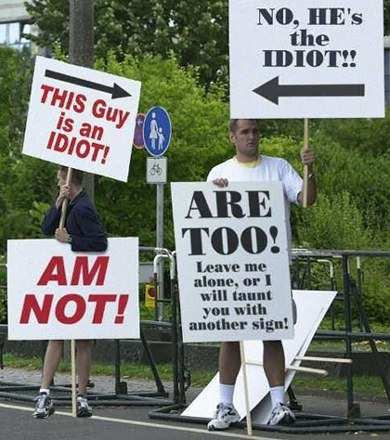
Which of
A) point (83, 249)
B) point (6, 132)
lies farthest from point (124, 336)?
point (6, 132)

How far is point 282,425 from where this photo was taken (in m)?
10.2

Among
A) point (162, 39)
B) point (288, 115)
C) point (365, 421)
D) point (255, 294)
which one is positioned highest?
point (162, 39)

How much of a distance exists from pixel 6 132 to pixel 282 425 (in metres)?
20.0

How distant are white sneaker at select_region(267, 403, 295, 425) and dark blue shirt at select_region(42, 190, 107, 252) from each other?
1.79m

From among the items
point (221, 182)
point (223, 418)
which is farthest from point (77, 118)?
point (223, 418)

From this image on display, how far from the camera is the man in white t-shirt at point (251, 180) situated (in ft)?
33.2

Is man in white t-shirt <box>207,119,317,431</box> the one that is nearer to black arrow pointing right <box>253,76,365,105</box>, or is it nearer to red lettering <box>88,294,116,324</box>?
black arrow pointing right <box>253,76,365,105</box>

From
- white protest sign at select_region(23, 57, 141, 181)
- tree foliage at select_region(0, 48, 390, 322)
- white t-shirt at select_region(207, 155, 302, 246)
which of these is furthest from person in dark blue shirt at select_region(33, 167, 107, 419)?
tree foliage at select_region(0, 48, 390, 322)

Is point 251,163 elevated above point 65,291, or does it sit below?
above

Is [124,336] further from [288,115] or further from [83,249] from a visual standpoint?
[288,115]

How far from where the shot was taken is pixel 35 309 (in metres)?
10.9

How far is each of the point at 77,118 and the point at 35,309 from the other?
55.3 inches

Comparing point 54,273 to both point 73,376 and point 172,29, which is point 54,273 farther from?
point 172,29

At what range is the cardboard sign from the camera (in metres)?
10.7
